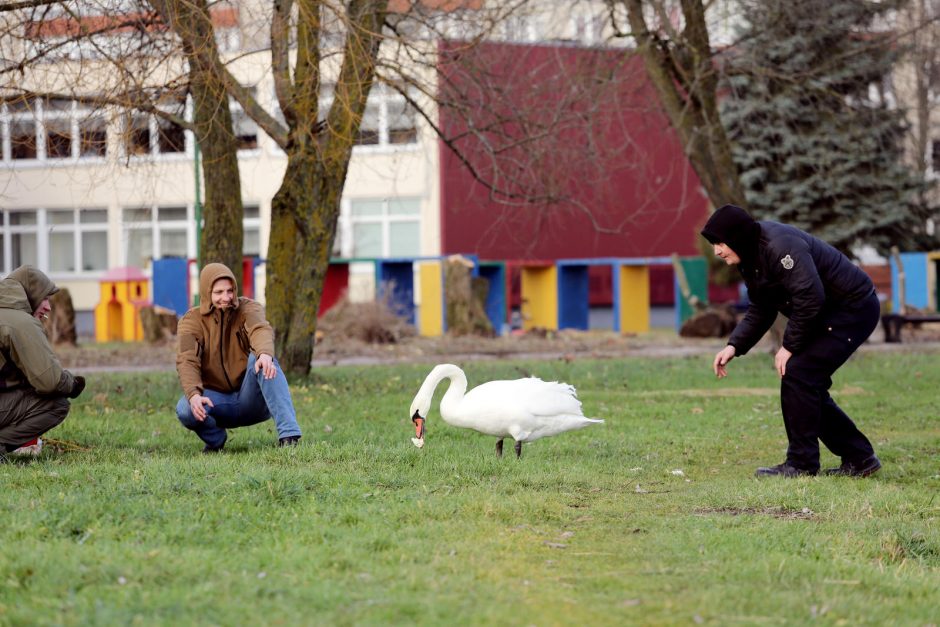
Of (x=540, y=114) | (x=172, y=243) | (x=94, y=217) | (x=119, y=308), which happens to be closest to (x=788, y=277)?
(x=540, y=114)

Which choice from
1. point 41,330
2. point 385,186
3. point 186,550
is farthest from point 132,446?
point 385,186

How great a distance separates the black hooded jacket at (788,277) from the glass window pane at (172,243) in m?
36.7

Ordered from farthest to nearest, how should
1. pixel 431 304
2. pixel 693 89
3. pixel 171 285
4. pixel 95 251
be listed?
pixel 95 251 < pixel 171 285 < pixel 431 304 < pixel 693 89

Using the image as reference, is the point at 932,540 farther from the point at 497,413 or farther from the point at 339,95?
the point at 339,95

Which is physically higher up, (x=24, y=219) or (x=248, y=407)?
(x=24, y=219)

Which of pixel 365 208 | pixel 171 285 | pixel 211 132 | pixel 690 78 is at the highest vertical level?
pixel 690 78

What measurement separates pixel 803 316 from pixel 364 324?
19.2 metres

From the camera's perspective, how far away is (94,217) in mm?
45094

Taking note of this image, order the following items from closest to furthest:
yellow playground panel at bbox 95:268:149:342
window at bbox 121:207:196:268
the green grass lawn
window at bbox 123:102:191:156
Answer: the green grass lawn, window at bbox 123:102:191:156, yellow playground panel at bbox 95:268:149:342, window at bbox 121:207:196:268

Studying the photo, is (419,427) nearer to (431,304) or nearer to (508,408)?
(508,408)

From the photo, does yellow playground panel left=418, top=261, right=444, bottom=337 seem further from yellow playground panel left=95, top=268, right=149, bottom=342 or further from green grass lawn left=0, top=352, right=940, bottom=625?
green grass lawn left=0, top=352, right=940, bottom=625

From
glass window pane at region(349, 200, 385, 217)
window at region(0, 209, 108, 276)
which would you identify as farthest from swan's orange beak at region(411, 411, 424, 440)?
window at region(0, 209, 108, 276)

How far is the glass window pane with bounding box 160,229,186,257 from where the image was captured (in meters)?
44.5

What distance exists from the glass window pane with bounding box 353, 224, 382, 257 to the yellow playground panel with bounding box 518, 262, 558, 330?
9035 millimetres
